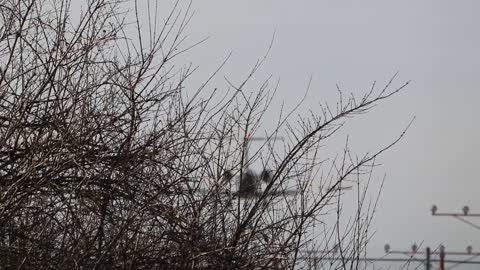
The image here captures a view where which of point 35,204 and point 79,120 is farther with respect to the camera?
point 79,120

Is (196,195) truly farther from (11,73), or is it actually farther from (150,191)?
(11,73)

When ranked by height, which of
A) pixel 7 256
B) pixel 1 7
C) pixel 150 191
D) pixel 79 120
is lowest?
pixel 7 256

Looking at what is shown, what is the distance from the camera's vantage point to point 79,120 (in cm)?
877

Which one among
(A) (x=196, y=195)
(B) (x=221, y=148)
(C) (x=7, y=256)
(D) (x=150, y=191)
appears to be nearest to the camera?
(C) (x=7, y=256)

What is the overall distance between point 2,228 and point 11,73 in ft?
5.57

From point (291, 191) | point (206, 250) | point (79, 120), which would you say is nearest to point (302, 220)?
point (291, 191)

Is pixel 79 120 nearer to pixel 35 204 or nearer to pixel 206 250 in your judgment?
pixel 35 204

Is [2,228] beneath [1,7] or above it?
beneath

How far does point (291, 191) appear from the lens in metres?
10.8

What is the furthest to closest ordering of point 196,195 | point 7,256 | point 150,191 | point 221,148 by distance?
1. point 221,148
2. point 196,195
3. point 150,191
4. point 7,256

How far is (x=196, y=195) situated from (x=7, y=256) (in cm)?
222

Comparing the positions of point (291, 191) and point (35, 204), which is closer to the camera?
point (35, 204)

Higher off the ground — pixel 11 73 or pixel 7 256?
pixel 11 73

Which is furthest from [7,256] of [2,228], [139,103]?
[139,103]
